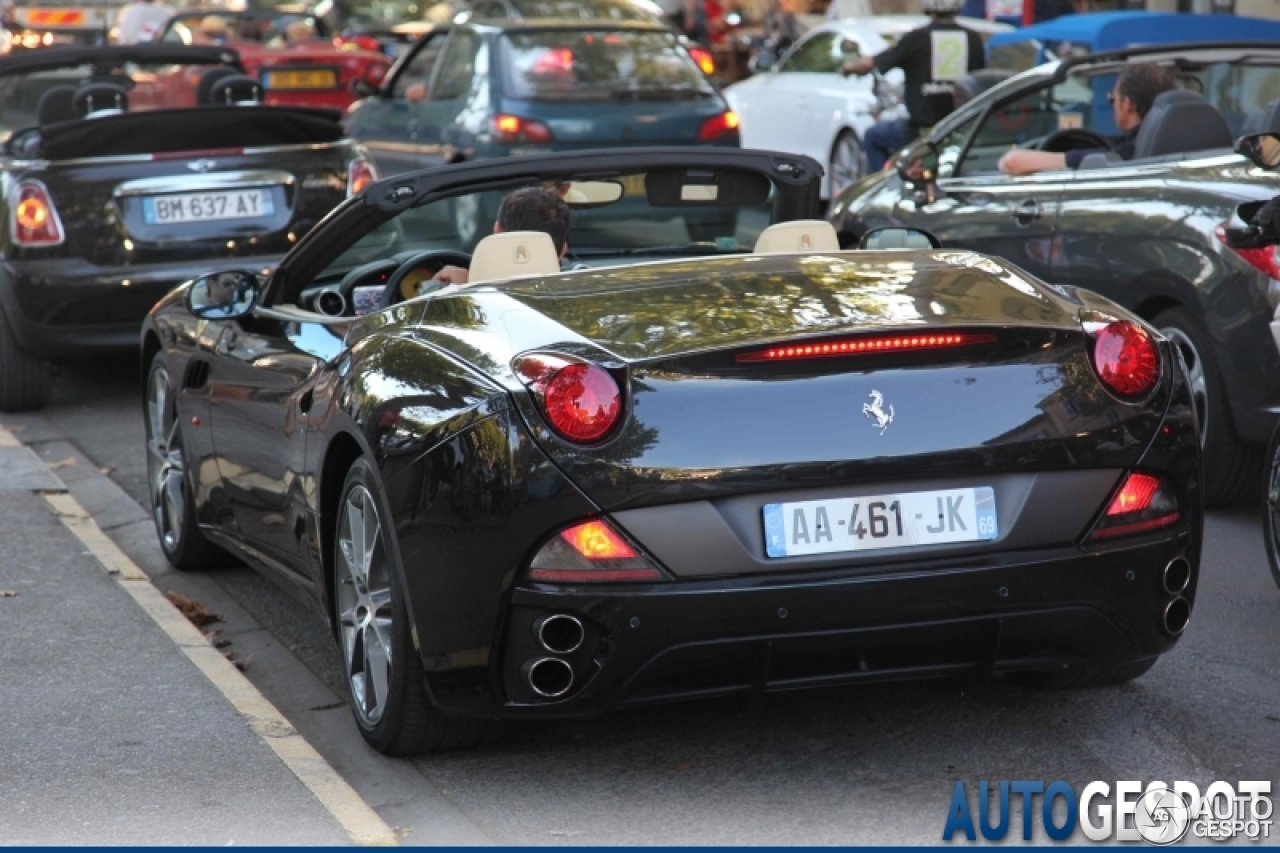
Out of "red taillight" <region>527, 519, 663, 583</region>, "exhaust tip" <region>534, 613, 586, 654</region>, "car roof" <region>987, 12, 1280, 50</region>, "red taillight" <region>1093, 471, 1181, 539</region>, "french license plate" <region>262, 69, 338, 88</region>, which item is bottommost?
"french license plate" <region>262, 69, 338, 88</region>

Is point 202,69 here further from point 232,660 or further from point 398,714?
point 398,714

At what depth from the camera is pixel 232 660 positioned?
20.2ft

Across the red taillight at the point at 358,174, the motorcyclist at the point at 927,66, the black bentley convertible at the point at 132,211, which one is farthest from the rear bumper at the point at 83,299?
the motorcyclist at the point at 927,66

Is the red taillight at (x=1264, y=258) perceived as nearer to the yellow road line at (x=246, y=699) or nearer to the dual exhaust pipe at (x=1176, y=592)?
the dual exhaust pipe at (x=1176, y=592)

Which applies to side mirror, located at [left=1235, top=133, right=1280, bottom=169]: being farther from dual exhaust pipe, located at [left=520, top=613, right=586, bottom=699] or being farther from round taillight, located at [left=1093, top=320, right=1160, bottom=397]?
dual exhaust pipe, located at [left=520, top=613, right=586, bottom=699]

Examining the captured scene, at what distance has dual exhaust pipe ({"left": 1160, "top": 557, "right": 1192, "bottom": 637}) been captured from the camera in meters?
4.67

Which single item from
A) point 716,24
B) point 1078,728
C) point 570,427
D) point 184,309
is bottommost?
point 716,24

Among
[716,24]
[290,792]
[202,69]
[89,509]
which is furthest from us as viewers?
[716,24]

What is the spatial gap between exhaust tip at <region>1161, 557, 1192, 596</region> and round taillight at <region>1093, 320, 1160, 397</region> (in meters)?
0.38

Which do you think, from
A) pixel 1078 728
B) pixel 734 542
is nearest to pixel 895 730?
pixel 1078 728

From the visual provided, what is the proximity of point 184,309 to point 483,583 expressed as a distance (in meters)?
2.86

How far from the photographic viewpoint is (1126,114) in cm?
934

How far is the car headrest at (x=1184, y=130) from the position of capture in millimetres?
8375

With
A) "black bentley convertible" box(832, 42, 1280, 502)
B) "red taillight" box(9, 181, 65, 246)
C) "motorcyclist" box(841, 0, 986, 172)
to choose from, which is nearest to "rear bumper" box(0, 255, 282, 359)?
"red taillight" box(9, 181, 65, 246)
